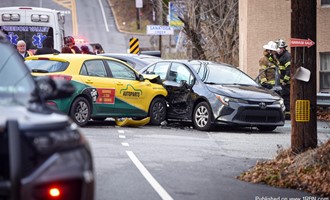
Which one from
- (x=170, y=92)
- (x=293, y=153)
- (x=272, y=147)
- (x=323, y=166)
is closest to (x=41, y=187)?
(x=323, y=166)

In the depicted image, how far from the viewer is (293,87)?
1269 cm

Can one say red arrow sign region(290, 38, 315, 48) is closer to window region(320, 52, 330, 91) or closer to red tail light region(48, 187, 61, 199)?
red tail light region(48, 187, 61, 199)

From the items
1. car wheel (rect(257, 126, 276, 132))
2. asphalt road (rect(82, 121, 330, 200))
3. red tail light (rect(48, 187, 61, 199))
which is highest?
red tail light (rect(48, 187, 61, 199))

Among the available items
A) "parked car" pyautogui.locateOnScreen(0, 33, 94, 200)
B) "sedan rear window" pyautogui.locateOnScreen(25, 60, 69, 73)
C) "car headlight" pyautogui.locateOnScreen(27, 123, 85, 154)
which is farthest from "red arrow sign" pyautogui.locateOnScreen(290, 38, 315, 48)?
"car headlight" pyautogui.locateOnScreen(27, 123, 85, 154)

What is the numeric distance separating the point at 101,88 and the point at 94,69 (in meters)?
0.47

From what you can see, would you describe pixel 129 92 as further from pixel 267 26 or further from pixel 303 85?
pixel 267 26

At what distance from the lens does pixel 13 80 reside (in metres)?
6.55

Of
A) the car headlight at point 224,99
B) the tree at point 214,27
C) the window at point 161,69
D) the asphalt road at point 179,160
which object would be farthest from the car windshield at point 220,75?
the tree at point 214,27

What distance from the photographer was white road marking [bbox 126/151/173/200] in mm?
9934

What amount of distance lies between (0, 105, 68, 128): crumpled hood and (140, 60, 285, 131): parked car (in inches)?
500

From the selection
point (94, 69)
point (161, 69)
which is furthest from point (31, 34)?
point (94, 69)

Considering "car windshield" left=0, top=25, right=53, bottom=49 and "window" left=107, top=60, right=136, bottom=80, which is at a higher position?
"car windshield" left=0, top=25, right=53, bottom=49

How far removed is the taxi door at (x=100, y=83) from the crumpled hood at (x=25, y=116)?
12241 mm

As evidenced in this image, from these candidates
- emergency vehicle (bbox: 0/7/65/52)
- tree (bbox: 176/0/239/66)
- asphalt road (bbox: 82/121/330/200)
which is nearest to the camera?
asphalt road (bbox: 82/121/330/200)
